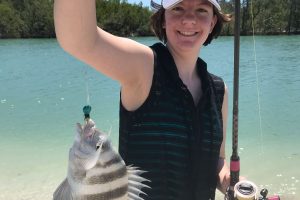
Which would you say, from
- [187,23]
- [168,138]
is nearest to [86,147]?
[168,138]

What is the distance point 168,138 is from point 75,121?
9829mm

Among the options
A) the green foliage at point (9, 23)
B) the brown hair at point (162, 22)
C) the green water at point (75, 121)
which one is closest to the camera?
the brown hair at point (162, 22)

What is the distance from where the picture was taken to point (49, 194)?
681 centimetres

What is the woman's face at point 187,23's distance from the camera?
2.30 metres

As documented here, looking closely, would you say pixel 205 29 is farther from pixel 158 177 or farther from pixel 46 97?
pixel 46 97

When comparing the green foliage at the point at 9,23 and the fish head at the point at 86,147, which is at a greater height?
the green foliage at the point at 9,23

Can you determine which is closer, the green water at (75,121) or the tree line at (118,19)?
the green water at (75,121)

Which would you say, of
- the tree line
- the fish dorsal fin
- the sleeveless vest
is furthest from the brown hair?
the tree line

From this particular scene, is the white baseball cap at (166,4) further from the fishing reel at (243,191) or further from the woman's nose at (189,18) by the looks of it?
the fishing reel at (243,191)

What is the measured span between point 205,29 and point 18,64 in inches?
976

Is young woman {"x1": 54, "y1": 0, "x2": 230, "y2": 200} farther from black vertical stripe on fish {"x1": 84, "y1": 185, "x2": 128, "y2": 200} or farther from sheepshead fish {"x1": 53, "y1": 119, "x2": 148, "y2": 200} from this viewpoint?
black vertical stripe on fish {"x1": 84, "y1": 185, "x2": 128, "y2": 200}

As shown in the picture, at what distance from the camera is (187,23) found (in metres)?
2.28

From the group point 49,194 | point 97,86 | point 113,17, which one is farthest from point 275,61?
point 113,17

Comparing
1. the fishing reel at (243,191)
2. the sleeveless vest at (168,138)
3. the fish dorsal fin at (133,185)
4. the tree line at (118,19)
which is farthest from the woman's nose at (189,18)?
the tree line at (118,19)
